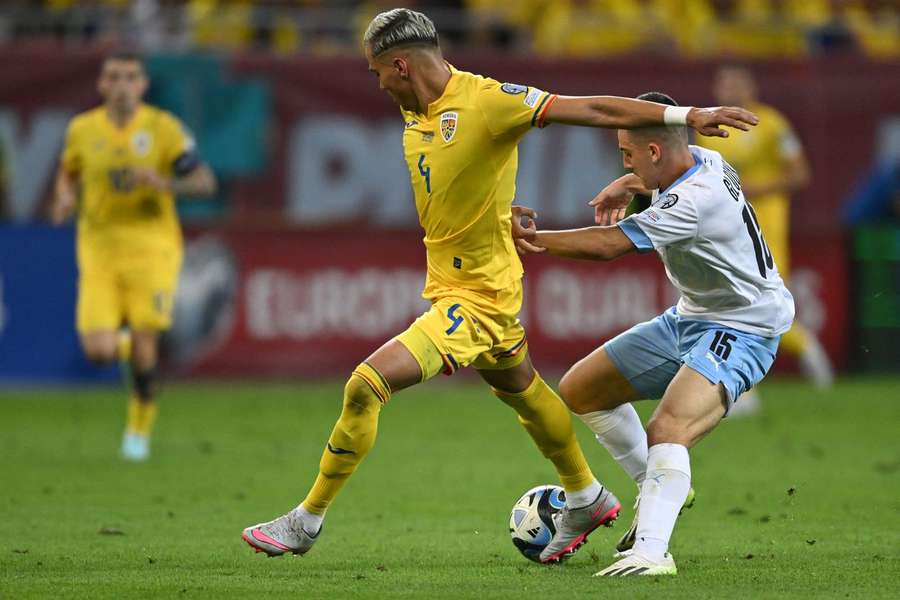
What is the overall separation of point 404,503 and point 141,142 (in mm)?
4195

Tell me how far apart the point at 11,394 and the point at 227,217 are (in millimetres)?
2905

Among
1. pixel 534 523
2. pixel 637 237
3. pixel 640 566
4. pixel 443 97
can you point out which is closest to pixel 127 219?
pixel 443 97

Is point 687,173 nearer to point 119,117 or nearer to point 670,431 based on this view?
point 670,431

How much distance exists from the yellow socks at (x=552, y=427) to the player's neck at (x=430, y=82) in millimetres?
1418

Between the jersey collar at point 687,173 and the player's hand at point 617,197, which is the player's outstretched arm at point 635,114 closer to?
the jersey collar at point 687,173

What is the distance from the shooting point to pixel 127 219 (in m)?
12.1

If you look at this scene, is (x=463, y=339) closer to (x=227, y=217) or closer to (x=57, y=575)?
(x=57, y=575)

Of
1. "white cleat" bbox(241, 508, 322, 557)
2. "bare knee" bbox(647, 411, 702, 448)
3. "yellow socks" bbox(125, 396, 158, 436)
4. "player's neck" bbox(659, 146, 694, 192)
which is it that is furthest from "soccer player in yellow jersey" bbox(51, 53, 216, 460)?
"bare knee" bbox(647, 411, 702, 448)

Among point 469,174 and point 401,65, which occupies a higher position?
point 401,65

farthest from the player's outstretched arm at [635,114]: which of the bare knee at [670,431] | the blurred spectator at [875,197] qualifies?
the blurred spectator at [875,197]

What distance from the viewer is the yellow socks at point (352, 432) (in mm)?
6934

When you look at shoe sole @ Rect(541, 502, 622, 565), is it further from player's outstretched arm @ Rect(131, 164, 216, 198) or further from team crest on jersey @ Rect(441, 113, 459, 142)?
player's outstretched arm @ Rect(131, 164, 216, 198)

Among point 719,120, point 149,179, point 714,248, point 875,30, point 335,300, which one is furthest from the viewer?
point 875,30

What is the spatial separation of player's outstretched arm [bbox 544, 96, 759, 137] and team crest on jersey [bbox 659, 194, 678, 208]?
0.31m
